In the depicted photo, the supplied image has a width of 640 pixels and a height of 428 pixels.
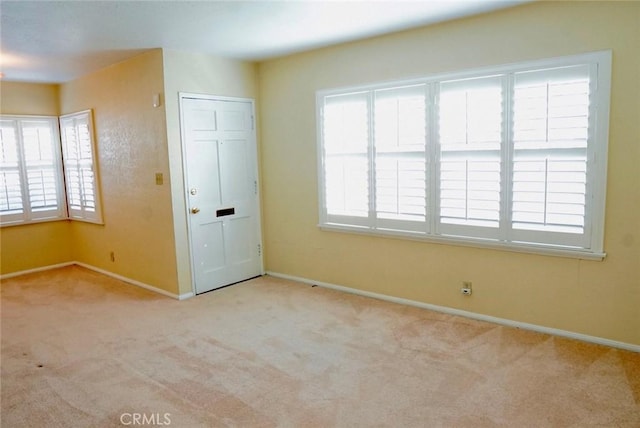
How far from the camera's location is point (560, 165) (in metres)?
3.14

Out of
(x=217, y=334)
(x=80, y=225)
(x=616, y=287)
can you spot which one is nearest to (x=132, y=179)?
(x=80, y=225)

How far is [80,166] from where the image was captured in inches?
223

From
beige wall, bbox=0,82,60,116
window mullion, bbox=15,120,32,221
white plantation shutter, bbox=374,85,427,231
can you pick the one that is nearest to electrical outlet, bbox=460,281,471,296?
white plantation shutter, bbox=374,85,427,231

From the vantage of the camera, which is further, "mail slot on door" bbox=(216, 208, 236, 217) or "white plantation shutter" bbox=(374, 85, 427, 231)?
"mail slot on door" bbox=(216, 208, 236, 217)

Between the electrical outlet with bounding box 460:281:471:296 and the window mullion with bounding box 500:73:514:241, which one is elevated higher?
the window mullion with bounding box 500:73:514:241

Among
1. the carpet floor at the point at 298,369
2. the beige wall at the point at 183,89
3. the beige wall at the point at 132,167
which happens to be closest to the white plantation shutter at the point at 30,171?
the beige wall at the point at 132,167

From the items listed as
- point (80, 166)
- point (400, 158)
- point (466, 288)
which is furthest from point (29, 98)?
point (466, 288)

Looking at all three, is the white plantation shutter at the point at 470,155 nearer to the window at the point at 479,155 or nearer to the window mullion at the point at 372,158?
the window at the point at 479,155

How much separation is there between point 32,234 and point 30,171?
81 centimetres

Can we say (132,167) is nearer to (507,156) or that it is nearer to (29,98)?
(29,98)

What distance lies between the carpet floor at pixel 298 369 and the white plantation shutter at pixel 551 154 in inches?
33.6

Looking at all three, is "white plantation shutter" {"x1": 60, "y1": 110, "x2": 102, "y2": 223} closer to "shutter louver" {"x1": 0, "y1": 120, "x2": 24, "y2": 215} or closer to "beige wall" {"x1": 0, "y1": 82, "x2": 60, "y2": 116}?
"beige wall" {"x1": 0, "y1": 82, "x2": 60, "y2": 116}

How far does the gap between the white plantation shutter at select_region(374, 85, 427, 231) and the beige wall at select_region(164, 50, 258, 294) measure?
5.51 feet

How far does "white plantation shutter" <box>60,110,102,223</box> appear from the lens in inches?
213
